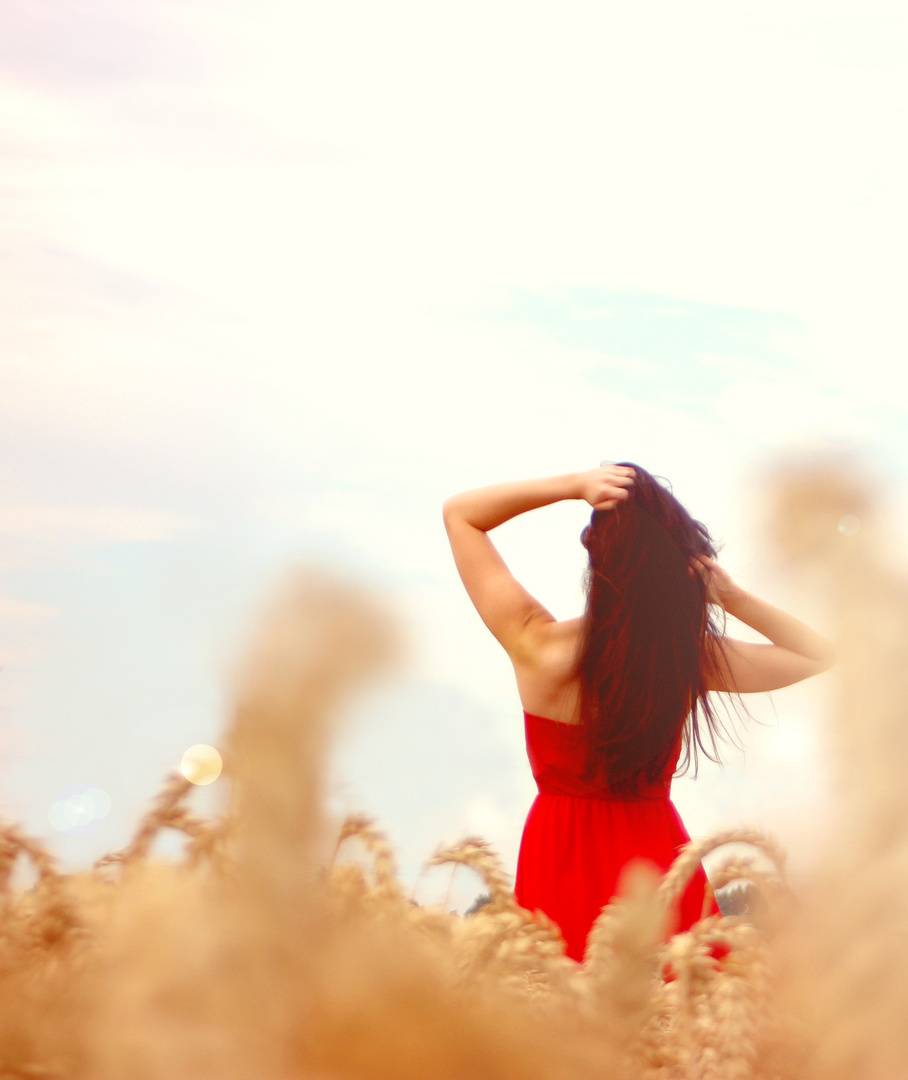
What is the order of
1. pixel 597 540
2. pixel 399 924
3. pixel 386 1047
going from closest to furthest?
pixel 386 1047, pixel 399 924, pixel 597 540

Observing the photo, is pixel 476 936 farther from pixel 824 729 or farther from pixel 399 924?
pixel 824 729

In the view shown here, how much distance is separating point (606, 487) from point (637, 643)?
0.93ft

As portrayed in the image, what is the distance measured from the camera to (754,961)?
1.04 ft

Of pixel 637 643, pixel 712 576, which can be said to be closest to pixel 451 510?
pixel 637 643

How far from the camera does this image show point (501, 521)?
1.78 meters

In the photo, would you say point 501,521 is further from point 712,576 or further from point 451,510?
point 712,576

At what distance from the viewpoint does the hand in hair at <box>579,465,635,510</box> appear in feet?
5.16

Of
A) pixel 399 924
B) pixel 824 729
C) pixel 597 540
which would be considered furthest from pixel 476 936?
pixel 597 540

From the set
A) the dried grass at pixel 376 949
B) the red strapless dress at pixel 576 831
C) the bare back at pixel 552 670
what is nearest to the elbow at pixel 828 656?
the dried grass at pixel 376 949

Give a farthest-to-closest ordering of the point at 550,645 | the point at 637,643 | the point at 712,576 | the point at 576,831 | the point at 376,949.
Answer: the point at 576,831
the point at 550,645
the point at 637,643
the point at 712,576
the point at 376,949

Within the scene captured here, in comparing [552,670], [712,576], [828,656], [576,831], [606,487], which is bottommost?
[828,656]

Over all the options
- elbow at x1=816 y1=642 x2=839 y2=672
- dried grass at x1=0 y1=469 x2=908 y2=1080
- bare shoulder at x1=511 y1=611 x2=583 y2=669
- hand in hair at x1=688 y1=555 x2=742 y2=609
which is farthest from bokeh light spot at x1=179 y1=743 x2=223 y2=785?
bare shoulder at x1=511 y1=611 x2=583 y2=669

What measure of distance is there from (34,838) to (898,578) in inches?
13.1

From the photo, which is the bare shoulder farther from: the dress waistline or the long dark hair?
the dress waistline
